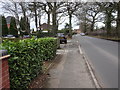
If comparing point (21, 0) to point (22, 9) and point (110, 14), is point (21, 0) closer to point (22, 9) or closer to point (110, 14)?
point (22, 9)

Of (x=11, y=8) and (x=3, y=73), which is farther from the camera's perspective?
(x=11, y=8)

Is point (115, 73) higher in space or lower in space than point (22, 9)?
lower

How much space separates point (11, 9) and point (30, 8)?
107 inches

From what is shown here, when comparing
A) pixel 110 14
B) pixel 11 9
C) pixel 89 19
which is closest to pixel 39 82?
pixel 11 9

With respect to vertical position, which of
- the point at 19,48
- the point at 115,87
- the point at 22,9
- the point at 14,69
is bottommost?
the point at 115,87

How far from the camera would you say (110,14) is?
2652 cm

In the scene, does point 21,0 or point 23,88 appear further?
point 21,0

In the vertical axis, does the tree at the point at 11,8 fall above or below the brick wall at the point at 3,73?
above

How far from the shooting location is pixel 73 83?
13.6 feet

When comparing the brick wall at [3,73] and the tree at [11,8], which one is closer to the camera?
the brick wall at [3,73]

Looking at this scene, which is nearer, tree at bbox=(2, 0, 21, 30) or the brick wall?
the brick wall

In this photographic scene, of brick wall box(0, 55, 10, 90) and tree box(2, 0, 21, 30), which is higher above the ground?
tree box(2, 0, 21, 30)

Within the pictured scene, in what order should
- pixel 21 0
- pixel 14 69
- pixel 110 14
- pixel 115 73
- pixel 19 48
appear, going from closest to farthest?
1. pixel 14 69
2. pixel 19 48
3. pixel 115 73
4. pixel 21 0
5. pixel 110 14

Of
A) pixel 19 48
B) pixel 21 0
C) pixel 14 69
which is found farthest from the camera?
pixel 21 0
